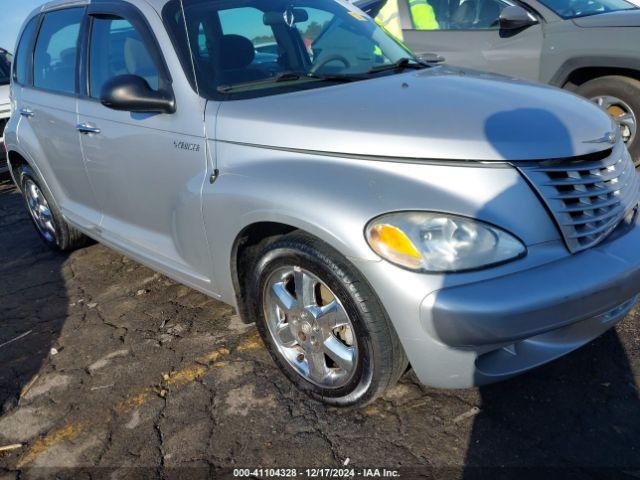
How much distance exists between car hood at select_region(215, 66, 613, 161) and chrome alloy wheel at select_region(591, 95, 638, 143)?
256 centimetres

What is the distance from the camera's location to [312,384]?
2.62 metres

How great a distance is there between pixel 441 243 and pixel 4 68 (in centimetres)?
854

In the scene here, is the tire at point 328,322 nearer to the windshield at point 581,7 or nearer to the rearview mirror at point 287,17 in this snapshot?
the rearview mirror at point 287,17

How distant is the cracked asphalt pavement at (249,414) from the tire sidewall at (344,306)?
97 millimetres

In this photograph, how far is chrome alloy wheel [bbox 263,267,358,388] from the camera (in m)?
2.42

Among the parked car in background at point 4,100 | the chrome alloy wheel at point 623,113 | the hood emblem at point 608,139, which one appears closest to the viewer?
the hood emblem at point 608,139

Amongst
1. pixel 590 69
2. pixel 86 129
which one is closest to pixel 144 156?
pixel 86 129

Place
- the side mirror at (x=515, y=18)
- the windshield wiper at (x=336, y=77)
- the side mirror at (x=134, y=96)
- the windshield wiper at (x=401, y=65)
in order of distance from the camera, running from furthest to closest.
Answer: the side mirror at (x=515, y=18) → the windshield wiper at (x=401, y=65) → the windshield wiper at (x=336, y=77) → the side mirror at (x=134, y=96)

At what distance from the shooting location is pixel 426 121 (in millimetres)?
2291

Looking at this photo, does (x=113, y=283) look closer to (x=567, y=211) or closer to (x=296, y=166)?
(x=296, y=166)

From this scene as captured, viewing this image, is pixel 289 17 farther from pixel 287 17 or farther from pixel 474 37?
pixel 474 37

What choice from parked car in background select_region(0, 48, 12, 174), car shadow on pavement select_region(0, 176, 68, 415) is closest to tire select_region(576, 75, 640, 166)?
car shadow on pavement select_region(0, 176, 68, 415)

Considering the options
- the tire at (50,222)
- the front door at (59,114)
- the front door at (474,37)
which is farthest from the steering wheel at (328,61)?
the front door at (474,37)

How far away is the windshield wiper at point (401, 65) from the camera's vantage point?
312 cm
